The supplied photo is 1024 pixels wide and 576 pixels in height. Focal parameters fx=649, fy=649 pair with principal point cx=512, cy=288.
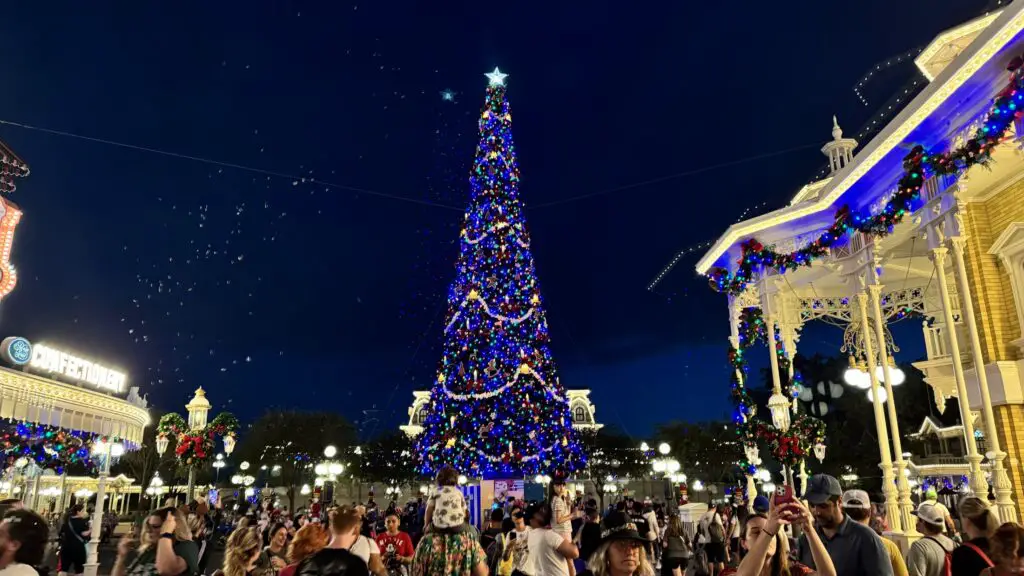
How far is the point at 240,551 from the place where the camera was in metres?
5.29

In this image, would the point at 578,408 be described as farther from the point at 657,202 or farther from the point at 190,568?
the point at 190,568

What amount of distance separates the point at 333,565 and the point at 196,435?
821 inches

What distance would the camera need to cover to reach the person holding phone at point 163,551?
5.11m

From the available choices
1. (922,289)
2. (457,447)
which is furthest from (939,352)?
(457,447)

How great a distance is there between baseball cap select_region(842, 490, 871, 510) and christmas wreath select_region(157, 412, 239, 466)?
19840 mm

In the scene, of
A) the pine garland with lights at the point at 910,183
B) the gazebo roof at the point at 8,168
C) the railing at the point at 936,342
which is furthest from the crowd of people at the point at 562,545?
the gazebo roof at the point at 8,168

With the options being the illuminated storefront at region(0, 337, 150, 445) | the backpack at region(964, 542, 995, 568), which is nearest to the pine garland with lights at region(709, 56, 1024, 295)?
the backpack at region(964, 542, 995, 568)

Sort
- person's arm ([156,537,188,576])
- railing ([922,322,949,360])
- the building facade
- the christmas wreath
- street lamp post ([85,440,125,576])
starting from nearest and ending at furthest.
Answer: person's arm ([156,537,188,576]), the building facade, street lamp post ([85,440,125,576]), railing ([922,322,949,360]), the christmas wreath

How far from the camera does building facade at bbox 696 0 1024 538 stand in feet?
33.1

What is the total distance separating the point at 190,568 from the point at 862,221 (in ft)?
43.0

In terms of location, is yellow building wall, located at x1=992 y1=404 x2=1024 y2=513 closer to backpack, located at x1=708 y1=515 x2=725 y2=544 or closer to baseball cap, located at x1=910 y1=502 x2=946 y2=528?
backpack, located at x1=708 y1=515 x2=725 y2=544

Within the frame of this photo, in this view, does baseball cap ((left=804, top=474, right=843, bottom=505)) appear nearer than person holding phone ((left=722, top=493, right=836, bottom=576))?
No

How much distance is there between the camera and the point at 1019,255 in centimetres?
1348

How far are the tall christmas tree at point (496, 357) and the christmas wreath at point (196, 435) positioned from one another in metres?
7.11
